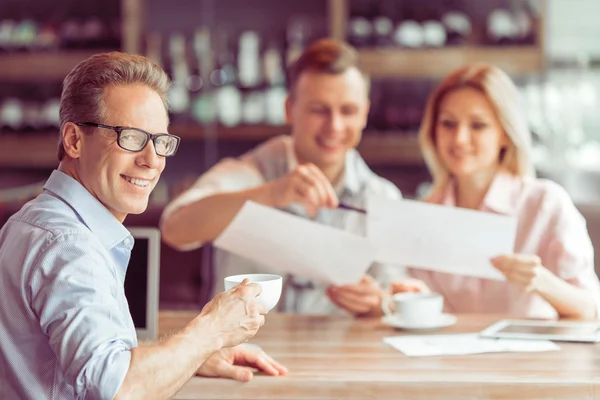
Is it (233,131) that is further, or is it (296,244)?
(233,131)

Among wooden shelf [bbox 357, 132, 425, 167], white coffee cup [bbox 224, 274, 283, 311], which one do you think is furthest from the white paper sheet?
wooden shelf [bbox 357, 132, 425, 167]

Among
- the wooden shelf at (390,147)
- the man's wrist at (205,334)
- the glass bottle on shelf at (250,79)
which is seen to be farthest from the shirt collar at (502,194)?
the glass bottle on shelf at (250,79)

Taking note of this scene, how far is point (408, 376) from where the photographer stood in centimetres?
136

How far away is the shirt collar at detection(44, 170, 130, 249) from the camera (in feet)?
3.63

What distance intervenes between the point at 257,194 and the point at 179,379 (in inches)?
34.8

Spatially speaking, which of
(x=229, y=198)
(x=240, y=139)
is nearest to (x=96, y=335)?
(x=229, y=198)

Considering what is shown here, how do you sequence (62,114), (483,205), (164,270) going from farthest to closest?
(164,270)
(483,205)
(62,114)

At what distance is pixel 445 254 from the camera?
1.78m

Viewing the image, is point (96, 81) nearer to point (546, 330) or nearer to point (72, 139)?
point (72, 139)

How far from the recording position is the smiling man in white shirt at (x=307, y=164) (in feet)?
6.77

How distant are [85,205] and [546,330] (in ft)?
3.37

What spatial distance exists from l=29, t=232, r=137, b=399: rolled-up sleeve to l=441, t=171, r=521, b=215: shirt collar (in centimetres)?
127

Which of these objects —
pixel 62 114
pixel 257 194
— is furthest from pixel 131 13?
pixel 62 114

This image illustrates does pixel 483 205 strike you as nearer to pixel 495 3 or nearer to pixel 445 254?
pixel 445 254
